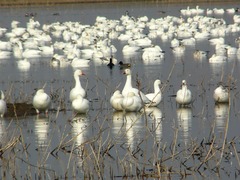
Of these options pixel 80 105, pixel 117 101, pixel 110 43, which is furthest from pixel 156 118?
pixel 110 43

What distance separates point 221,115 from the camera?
16.5 m

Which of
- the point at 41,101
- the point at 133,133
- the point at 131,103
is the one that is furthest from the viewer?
the point at 131,103

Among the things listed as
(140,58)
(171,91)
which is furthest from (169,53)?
(171,91)

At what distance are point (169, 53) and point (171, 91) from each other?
1291cm

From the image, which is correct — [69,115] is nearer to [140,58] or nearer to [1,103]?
[1,103]

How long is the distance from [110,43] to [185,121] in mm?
23807

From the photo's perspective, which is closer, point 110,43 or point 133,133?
point 133,133

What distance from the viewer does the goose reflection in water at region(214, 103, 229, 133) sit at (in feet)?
49.5

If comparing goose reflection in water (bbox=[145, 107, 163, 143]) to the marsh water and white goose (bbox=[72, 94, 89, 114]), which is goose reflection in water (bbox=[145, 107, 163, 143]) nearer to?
the marsh water

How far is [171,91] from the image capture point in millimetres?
20531

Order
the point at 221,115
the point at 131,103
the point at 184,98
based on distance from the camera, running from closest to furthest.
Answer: the point at 221,115 < the point at 131,103 < the point at 184,98

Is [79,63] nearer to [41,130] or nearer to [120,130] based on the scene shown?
[41,130]

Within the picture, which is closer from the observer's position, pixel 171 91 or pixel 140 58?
pixel 171 91

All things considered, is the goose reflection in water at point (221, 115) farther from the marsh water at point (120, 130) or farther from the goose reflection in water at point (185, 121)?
A: the goose reflection in water at point (185, 121)
